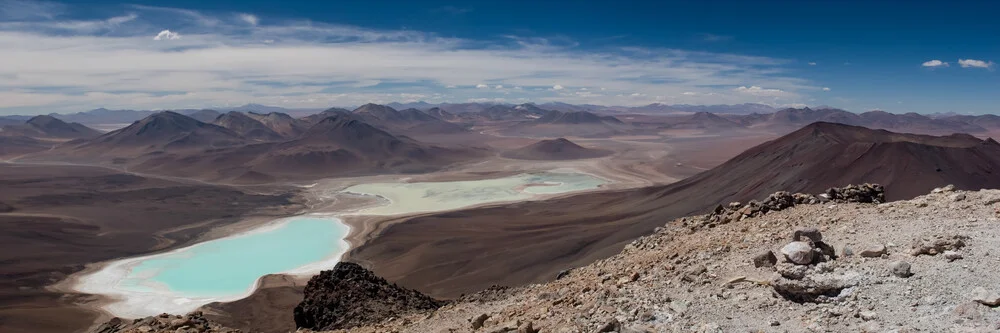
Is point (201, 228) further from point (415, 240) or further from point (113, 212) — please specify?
point (415, 240)

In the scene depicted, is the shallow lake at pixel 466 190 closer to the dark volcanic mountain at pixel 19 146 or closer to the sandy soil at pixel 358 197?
the sandy soil at pixel 358 197

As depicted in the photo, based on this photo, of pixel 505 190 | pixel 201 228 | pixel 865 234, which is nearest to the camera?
pixel 865 234

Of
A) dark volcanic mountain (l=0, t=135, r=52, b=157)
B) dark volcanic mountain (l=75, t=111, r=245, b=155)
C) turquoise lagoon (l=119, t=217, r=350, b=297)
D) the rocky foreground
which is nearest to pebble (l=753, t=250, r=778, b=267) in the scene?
the rocky foreground

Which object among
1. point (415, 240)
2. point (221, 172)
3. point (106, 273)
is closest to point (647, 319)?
point (415, 240)

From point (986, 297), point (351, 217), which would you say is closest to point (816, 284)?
point (986, 297)

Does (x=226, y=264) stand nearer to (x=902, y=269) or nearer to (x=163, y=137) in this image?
(x=902, y=269)

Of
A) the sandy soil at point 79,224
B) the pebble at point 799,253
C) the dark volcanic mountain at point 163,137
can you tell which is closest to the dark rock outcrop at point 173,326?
the pebble at point 799,253
